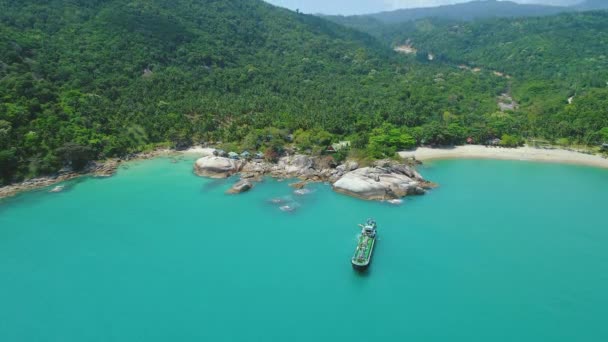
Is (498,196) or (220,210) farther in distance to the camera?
(498,196)

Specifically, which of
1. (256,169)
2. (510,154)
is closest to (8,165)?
(256,169)

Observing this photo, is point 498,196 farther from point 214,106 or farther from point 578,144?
point 214,106

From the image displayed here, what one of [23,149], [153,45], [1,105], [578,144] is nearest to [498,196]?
[578,144]

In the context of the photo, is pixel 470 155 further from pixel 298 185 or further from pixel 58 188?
pixel 58 188

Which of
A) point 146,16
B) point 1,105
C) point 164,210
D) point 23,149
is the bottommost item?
point 164,210

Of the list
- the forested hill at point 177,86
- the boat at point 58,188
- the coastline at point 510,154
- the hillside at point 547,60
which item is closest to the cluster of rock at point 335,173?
the forested hill at point 177,86

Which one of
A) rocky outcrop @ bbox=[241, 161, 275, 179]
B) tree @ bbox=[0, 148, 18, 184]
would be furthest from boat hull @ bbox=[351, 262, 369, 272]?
tree @ bbox=[0, 148, 18, 184]

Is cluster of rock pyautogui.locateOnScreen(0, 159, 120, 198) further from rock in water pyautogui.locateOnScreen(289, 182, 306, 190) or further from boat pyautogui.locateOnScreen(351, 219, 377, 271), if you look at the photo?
boat pyautogui.locateOnScreen(351, 219, 377, 271)
